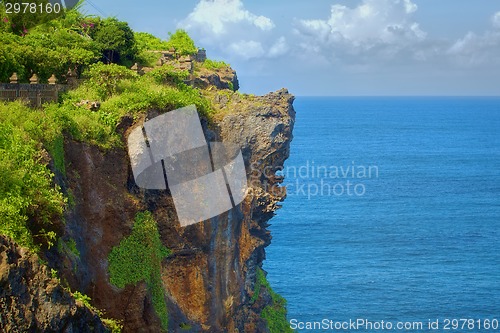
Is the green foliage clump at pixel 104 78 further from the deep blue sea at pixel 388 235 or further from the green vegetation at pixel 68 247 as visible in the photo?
the deep blue sea at pixel 388 235

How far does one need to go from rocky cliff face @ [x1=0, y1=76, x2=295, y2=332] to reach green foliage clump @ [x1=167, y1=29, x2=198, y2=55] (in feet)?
18.3

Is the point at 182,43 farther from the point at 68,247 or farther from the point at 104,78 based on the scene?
the point at 68,247

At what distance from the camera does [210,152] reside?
3544cm

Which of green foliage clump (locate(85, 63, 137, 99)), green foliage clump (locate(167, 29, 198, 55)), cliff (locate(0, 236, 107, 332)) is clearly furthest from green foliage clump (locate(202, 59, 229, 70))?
cliff (locate(0, 236, 107, 332))

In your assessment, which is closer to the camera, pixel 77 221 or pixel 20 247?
pixel 20 247

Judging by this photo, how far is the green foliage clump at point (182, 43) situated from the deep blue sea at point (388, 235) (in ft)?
70.3

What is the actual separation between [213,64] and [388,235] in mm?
39625

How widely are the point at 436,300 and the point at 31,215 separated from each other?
4760cm

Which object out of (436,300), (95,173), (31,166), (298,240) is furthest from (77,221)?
(298,240)

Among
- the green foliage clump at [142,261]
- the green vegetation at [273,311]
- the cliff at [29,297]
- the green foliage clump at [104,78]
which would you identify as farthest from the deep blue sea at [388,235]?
the cliff at [29,297]

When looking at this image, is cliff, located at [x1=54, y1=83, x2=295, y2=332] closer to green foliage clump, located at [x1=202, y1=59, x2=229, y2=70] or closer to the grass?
the grass

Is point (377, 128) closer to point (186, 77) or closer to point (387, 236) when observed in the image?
point (387, 236)

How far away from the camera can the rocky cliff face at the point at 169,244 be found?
65.5 ft

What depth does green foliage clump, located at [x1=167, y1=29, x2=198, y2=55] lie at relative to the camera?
49031 millimetres
